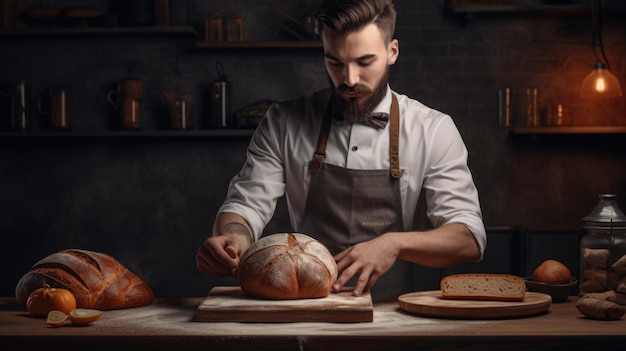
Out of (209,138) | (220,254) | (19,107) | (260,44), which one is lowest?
(220,254)

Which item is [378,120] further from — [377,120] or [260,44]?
[260,44]

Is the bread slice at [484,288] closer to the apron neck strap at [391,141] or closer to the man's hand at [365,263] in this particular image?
the man's hand at [365,263]

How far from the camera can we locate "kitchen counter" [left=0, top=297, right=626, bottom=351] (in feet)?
4.93

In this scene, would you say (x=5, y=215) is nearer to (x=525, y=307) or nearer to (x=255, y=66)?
(x=255, y=66)

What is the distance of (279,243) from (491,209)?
9.32 ft

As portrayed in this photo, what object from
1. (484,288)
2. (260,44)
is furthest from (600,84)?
(484,288)

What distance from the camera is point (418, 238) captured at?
209 centimetres

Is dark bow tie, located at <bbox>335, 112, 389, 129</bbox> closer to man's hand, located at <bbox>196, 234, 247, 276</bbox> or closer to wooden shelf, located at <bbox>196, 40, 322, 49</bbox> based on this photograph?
man's hand, located at <bbox>196, 234, 247, 276</bbox>

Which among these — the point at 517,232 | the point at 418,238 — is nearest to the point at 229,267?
the point at 418,238

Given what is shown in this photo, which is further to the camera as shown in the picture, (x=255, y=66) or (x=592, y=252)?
(x=255, y=66)

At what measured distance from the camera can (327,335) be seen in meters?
1.51

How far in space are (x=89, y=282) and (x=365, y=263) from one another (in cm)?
64

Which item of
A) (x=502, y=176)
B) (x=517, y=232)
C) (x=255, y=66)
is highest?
(x=255, y=66)

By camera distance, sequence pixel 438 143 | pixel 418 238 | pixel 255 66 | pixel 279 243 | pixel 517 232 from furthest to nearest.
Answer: pixel 255 66, pixel 517 232, pixel 438 143, pixel 418 238, pixel 279 243
